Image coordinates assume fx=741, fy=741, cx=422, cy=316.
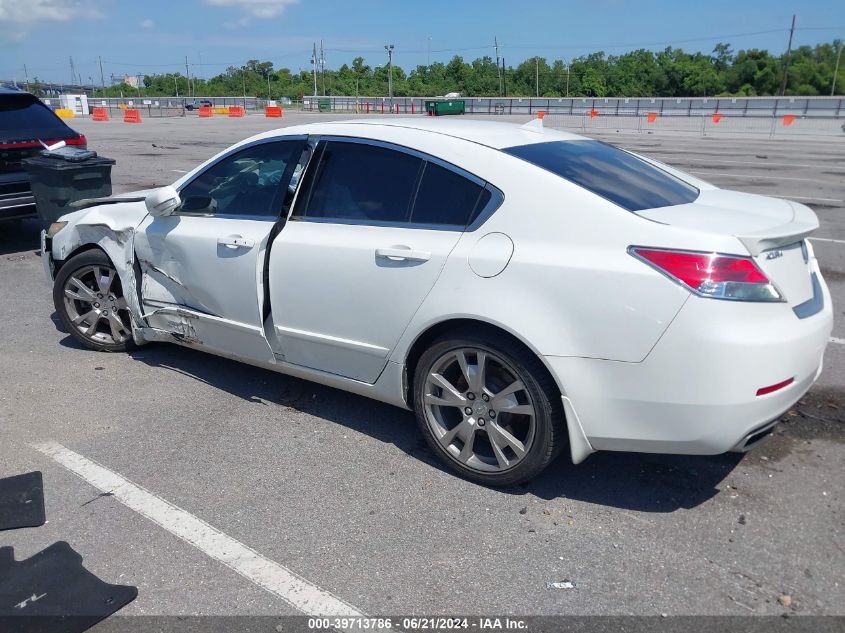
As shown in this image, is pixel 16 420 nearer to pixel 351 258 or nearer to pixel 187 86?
pixel 351 258

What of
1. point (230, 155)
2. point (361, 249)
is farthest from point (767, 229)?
point (230, 155)

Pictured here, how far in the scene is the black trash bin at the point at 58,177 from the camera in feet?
25.8

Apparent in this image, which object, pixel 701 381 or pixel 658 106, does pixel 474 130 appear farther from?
pixel 658 106

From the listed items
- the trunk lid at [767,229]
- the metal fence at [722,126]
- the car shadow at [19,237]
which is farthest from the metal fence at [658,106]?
the trunk lid at [767,229]

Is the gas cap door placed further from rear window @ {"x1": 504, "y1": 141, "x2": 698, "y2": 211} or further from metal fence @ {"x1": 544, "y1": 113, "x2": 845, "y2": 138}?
metal fence @ {"x1": 544, "y1": 113, "x2": 845, "y2": 138}

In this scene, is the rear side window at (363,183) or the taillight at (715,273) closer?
the taillight at (715,273)

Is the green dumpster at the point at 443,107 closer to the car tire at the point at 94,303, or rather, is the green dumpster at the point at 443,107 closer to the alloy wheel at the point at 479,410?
the car tire at the point at 94,303

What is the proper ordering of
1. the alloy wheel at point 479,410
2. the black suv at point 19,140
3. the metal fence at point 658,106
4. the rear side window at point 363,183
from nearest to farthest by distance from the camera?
the alloy wheel at point 479,410
the rear side window at point 363,183
the black suv at point 19,140
the metal fence at point 658,106

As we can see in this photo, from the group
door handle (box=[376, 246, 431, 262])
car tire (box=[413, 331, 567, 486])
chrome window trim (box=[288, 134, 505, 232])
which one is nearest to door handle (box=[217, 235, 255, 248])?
chrome window trim (box=[288, 134, 505, 232])

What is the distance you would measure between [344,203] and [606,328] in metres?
1.66

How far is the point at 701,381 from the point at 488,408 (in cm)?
101

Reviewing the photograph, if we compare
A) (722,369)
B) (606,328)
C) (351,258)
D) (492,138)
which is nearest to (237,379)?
(351,258)

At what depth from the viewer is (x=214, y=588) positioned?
2.95m

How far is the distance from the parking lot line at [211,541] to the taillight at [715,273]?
1.84m
